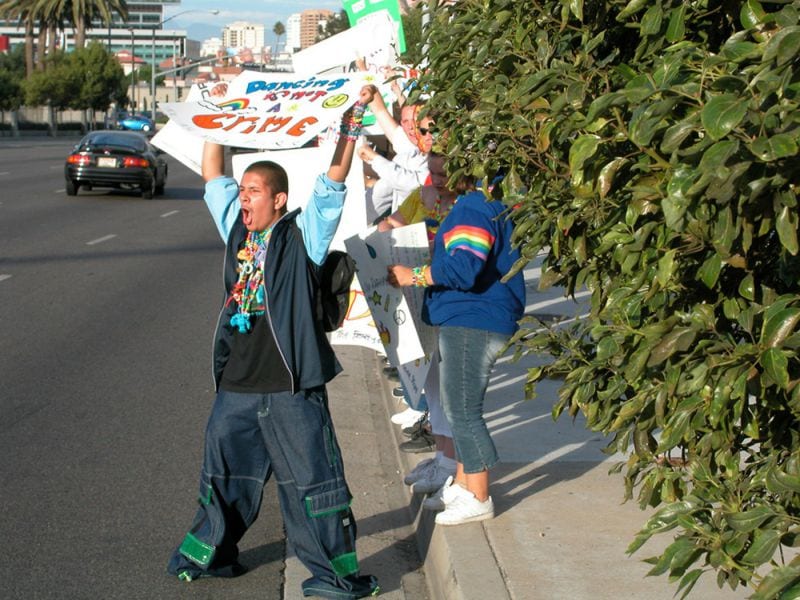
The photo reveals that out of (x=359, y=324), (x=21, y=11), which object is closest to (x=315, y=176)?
(x=359, y=324)

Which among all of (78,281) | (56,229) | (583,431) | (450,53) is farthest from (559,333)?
(56,229)

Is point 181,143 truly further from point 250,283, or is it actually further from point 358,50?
point 358,50

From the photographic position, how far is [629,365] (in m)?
2.57

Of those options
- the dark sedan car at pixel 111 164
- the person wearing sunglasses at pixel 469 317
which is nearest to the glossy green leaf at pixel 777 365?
the person wearing sunglasses at pixel 469 317

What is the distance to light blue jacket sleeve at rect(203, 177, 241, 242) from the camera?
5117 millimetres

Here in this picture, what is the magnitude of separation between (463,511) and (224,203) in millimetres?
1739

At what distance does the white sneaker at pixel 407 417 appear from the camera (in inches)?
288

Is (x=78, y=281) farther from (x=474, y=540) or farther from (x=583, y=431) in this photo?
(x=474, y=540)

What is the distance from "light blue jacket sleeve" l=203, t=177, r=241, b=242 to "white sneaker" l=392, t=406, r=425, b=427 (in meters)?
2.35

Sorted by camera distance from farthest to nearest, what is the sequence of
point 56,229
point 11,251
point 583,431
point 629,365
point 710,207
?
point 56,229 < point 11,251 < point 583,431 < point 629,365 < point 710,207

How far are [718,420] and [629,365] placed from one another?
1.10ft

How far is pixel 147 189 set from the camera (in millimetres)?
27266

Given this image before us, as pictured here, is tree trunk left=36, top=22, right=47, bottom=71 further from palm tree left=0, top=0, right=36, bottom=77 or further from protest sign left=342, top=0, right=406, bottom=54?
protest sign left=342, top=0, right=406, bottom=54

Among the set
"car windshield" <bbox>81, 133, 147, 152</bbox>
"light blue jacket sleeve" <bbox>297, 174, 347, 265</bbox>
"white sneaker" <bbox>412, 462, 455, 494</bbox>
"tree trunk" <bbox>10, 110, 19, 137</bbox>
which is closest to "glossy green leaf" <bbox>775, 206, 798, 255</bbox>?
"light blue jacket sleeve" <bbox>297, 174, 347, 265</bbox>
